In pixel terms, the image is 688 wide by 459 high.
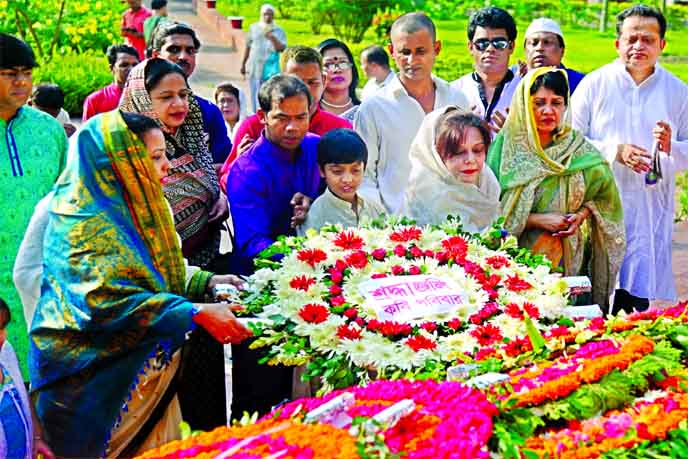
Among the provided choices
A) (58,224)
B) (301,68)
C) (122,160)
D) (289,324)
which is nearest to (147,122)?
(122,160)

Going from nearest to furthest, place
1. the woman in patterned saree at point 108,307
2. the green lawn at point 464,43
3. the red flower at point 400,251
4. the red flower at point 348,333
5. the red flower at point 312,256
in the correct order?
the woman in patterned saree at point 108,307
the red flower at point 348,333
the red flower at point 312,256
the red flower at point 400,251
the green lawn at point 464,43

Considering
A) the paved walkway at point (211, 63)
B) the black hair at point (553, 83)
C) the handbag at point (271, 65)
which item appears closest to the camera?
the black hair at point (553, 83)

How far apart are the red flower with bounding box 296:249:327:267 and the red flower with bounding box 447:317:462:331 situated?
648mm

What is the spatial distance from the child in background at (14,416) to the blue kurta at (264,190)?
1251 mm

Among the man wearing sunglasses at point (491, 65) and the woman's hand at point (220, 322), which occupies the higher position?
the man wearing sunglasses at point (491, 65)

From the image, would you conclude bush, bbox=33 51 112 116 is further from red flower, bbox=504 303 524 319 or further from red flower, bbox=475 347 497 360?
red flower, bbox=475 347 497 360

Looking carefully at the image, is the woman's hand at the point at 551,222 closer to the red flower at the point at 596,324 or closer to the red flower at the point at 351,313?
the red flower at the point at 596,324

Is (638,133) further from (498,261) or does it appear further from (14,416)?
(14,416)

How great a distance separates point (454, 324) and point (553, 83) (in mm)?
1760

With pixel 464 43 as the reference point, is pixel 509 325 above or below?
below

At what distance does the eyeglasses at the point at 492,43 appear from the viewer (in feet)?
18.9

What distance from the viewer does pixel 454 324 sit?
11.6 feet

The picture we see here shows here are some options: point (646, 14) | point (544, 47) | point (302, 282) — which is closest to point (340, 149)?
point (302, 282)

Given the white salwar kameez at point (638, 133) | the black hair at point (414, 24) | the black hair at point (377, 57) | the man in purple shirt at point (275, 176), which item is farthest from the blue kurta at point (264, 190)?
the black hair at point (377, 57)
